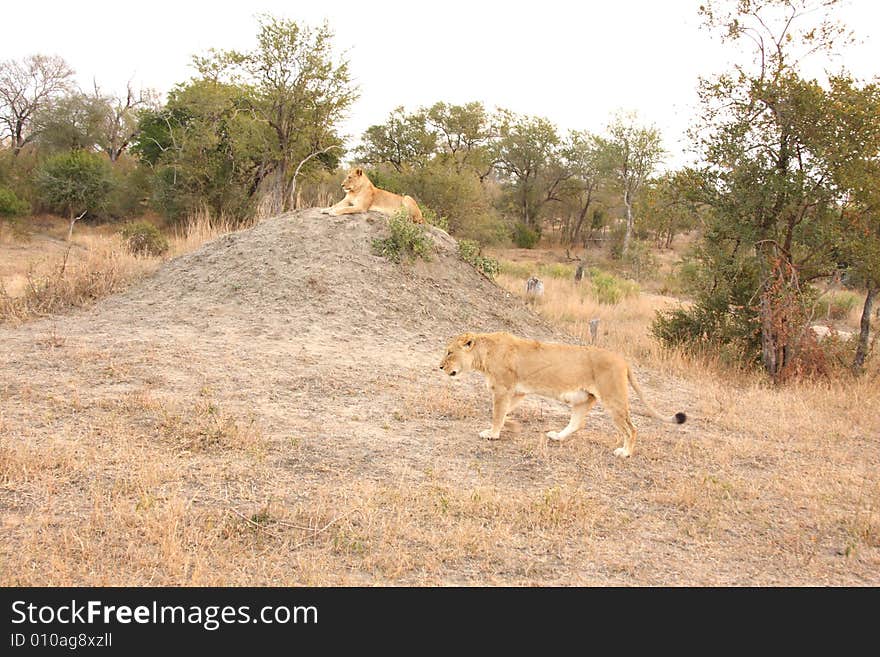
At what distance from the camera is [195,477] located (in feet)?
19.1

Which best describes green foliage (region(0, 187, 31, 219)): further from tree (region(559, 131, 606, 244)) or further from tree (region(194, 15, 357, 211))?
tree (region(559, 131, 606, 244))

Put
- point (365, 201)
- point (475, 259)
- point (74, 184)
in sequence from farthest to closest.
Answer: point (74, 184) → point (475, 259) → point (365, 201)

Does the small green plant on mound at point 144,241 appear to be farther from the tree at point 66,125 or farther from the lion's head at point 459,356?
the tree at point 66,125

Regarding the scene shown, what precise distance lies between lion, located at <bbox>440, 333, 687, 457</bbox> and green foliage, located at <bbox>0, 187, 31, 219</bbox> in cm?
2621

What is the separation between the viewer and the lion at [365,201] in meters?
13.9

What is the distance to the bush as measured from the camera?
46.7 meters

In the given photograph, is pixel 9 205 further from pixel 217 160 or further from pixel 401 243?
pixel 401 243

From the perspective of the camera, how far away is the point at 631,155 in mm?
46688

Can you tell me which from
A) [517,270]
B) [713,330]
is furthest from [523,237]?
[713,330]

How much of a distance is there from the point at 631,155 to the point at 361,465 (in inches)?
1745

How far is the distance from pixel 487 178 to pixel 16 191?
102ft

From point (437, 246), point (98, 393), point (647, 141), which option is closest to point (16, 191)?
point (437, 246)

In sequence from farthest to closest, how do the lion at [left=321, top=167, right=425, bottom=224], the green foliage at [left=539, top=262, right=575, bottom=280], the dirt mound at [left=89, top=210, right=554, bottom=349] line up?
the green foliage at [left=539, top=262, right=575, bottom=280] → the lion at [left=321, top=167, right=425, bottom=224] → the dirt mound at [left=89, top=210, right=554, bottom=349]

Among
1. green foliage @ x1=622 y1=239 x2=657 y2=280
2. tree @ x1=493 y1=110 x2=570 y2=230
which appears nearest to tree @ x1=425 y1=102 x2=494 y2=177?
tree @ x1=493 y1=110 x2=570 y2=230
